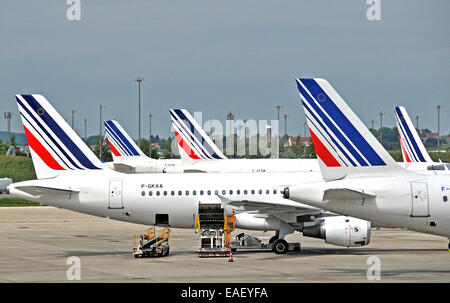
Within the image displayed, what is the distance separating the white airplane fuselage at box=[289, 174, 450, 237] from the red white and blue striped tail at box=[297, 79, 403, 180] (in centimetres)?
42

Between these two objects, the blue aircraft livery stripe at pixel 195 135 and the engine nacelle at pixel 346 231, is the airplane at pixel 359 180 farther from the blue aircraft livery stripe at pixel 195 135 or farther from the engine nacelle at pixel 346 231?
the blue aircraft livery stripe at pixel 195 135

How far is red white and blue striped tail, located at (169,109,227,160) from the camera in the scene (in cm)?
7619

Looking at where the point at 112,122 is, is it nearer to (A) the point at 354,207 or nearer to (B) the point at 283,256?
(B) the point at 283,256

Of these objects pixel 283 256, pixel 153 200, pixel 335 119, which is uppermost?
pixel 335 119

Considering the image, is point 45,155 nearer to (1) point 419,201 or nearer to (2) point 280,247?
(2) point 280,247

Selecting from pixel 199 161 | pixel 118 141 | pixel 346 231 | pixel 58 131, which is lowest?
pixel 346 231

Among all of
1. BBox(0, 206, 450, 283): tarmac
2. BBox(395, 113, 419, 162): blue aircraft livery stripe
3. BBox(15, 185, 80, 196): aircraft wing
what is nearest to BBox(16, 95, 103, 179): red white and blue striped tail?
BBox(15, 185, 80, 196): aircraft wing

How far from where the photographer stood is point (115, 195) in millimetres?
40188

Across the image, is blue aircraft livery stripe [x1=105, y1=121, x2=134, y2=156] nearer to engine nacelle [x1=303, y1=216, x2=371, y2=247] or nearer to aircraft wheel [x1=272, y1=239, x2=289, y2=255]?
aircraft wheel [x1=272, y1=239, x2=289, y2=255]

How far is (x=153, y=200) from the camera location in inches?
1606

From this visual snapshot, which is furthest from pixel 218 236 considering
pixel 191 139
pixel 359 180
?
pixel 191 139

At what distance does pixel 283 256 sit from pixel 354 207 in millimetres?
10931

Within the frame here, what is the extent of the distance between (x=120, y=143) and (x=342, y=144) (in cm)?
6493
